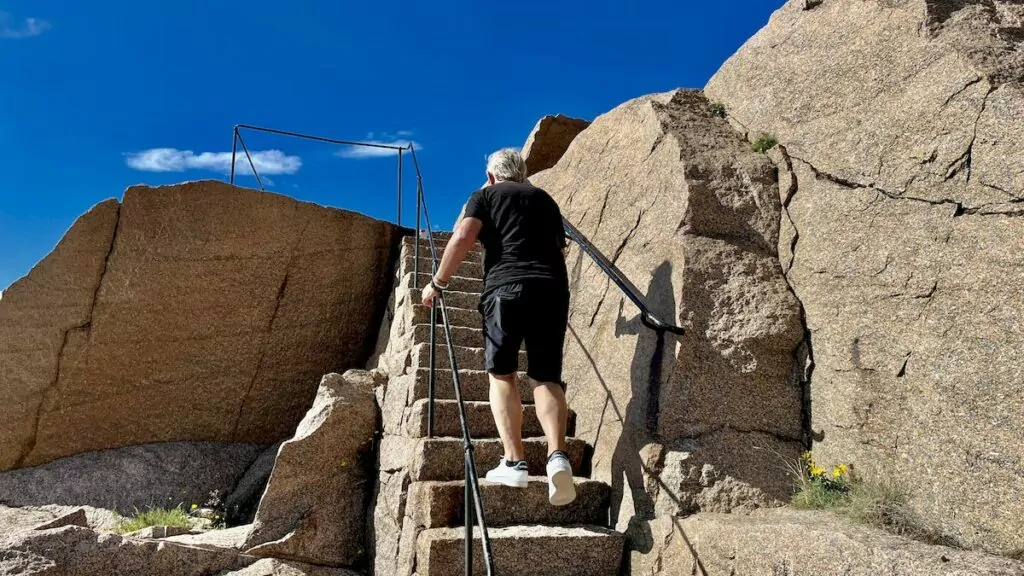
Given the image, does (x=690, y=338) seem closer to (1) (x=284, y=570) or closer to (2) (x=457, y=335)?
(2) (x=457, y=335)

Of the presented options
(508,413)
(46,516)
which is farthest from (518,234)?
(46,516)

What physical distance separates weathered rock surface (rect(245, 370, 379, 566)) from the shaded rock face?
162 cm

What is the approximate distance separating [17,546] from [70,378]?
118 inches

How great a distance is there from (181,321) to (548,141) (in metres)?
5.01

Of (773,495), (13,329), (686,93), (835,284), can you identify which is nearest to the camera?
(773,495)

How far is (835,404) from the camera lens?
12.6 ft

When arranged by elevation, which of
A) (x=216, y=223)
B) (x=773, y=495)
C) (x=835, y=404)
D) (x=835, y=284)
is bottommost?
(x=773, y=495)

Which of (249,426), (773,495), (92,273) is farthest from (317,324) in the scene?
(773,495)

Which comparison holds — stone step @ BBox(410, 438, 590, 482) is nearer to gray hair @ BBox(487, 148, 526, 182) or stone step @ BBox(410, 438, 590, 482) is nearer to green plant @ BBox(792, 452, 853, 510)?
green plant @ BBox(792, 452, 853, 510)

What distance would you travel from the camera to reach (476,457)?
14.4 ft

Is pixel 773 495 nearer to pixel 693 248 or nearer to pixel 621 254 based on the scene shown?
pixel 693 248

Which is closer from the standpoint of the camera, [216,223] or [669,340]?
[669,340]

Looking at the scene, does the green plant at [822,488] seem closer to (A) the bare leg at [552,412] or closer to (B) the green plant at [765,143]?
(A) the bare leg at [552,412]

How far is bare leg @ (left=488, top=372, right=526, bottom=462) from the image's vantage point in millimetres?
3834
